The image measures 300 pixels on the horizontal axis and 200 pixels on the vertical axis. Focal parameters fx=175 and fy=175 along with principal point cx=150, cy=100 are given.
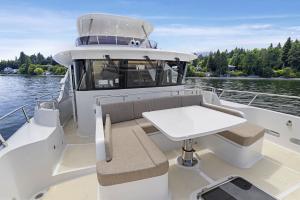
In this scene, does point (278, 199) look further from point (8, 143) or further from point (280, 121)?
point (8, 143)

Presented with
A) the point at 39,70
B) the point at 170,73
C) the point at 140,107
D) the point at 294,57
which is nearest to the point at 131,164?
the point at 140,107

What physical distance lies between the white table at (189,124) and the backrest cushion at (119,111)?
0.67 meters

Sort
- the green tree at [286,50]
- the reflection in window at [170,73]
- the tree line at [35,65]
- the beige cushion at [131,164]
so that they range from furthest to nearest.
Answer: the green tree at [286,50], the tree line at [35,65], the reflection in window at [170,73], the beige cushion at [131,164]

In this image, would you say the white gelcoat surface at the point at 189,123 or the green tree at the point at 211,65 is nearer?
the white gelcoat surface at the point at 189,123

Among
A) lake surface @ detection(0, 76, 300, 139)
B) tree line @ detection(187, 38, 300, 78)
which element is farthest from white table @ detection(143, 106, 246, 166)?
tree line @ detection(187, 38, 300, 78)

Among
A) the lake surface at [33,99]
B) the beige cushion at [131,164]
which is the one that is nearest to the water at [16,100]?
the lake surface at [33,99]

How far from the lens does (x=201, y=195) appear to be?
1.92m

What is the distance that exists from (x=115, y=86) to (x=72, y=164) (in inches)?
65.5

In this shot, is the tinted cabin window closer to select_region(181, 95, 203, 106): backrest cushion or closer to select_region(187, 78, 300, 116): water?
select_region(181, 95, 203, 106): backrest cushion

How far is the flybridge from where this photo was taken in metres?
4.84

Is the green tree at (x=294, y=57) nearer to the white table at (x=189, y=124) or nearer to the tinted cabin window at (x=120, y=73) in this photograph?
the tinted cabin window at (x=120, y=73)

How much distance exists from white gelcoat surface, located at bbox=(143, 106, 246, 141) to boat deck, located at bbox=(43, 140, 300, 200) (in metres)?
0.74

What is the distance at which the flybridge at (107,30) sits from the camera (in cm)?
484

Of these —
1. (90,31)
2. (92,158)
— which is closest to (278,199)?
(92,158)
